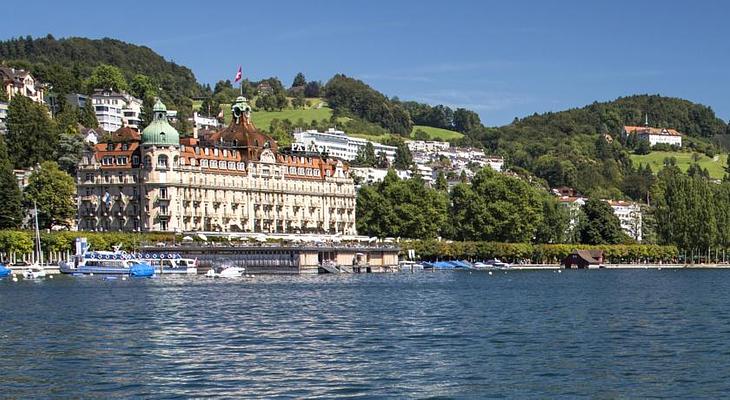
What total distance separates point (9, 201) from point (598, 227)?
9630 centimetres

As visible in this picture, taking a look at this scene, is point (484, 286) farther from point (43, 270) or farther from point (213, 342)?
point (213, 342)

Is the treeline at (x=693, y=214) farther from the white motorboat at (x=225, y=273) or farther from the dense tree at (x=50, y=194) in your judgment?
the dense tree at (x=50, y=194)

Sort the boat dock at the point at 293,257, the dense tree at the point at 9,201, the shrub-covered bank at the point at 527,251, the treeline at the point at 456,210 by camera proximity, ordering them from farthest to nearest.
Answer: the treeline at the point at 456,210
the shrub-covered bank at the point at 527,251
the dense tree at the point at 9,201
the boat dock at the point at 293,257

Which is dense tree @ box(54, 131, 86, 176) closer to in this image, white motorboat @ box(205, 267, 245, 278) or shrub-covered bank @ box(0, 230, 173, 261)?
shrub-covered bank @ box(0, 230, 173, 261)

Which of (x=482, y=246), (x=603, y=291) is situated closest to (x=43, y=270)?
(x=603, y=291)

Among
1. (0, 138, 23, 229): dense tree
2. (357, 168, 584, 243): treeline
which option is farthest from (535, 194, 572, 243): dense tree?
(0, 138, 23, 229): dense tree

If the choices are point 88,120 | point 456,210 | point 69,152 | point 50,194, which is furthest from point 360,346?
point 88,120

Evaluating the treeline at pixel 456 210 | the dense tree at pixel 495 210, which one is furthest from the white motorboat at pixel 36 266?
the dense tree at pixel 495 210

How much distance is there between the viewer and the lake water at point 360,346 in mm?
39125

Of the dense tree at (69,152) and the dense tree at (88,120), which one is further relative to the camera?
the dense tree at (88,120)

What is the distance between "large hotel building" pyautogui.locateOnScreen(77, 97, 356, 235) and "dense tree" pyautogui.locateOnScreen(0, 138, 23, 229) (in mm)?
14789

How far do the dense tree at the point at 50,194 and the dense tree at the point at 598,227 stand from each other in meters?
82.1

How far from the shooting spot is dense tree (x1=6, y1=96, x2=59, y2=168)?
16725cm

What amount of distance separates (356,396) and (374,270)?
10932 cm
